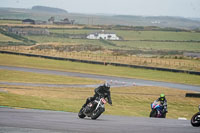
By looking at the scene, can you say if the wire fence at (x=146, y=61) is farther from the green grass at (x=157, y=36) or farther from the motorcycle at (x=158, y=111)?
the green grass at (x=157, y=36)

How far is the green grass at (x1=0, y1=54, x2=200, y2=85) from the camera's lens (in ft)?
176

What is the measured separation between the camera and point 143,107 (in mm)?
31609

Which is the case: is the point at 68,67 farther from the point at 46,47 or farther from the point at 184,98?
the point at 46,47

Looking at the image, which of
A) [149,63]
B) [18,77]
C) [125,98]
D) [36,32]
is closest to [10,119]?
[125,98]

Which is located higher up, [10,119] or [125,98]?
[10,119]

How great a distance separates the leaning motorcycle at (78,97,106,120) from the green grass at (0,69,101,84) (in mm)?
26905

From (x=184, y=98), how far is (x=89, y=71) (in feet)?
71.8

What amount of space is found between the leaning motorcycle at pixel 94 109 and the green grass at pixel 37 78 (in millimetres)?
26905

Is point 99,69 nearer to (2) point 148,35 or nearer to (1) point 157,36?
(1) point 157,36

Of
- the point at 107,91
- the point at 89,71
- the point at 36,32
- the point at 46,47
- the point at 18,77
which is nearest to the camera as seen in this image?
the point at 107,91

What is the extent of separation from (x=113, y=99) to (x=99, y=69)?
2514cm

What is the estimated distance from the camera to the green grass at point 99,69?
176ft

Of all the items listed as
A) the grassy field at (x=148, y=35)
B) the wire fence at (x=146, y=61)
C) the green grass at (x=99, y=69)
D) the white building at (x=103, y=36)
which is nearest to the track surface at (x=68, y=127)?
the green grass at (x=99, y=69)

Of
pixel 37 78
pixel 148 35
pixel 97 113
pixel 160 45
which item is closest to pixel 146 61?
pixel 37 78
